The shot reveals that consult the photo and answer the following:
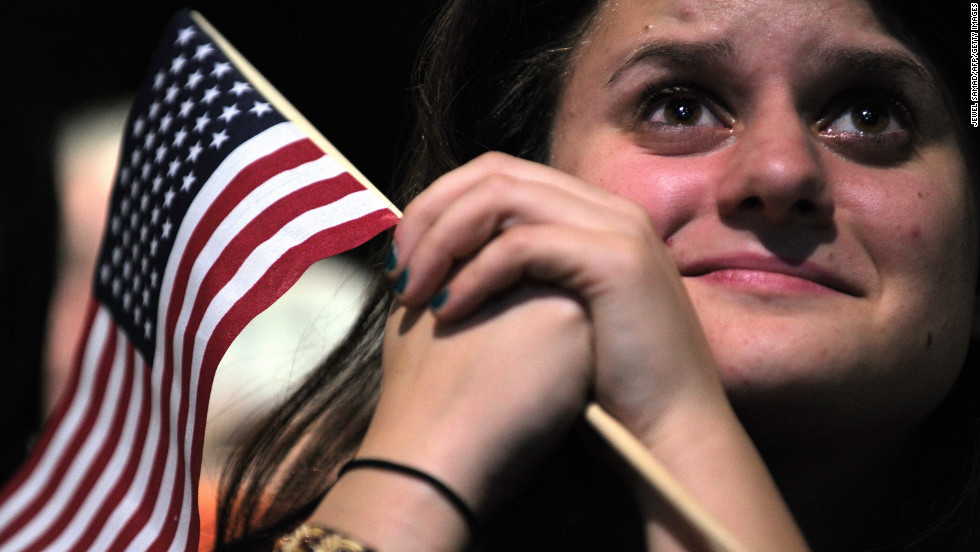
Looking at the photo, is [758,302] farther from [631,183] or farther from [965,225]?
[965,225]

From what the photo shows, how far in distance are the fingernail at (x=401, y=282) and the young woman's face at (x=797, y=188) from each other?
0.37 metres

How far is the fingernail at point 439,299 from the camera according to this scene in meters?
1.07

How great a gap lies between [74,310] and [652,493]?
2570 millimetres

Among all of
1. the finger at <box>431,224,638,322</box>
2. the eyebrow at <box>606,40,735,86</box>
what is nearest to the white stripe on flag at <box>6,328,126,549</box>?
the finger at <box>431,224,638,322</box>

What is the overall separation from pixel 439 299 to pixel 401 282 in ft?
0.18

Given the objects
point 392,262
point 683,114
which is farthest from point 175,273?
point 683,114

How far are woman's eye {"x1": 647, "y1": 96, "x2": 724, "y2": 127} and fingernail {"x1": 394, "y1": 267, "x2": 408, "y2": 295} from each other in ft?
1.69

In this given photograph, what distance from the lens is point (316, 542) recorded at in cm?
99

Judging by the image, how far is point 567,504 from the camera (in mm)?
1554

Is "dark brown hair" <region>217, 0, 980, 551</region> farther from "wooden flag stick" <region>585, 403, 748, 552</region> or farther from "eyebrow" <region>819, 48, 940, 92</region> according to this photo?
"wooden flag stick" <region>585, 403, 748, 552</region>

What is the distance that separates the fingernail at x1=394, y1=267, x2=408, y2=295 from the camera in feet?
3.59

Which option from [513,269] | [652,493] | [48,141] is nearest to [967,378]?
[652,493]

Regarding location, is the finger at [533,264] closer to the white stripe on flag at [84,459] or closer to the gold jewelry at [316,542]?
the gold jewelry at [316,542]

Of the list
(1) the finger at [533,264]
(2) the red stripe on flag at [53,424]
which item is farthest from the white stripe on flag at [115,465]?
(1) the finger at [533,264]
